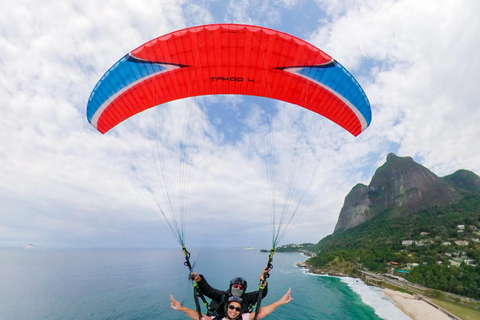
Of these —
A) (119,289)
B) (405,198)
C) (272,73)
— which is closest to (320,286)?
(119,289)

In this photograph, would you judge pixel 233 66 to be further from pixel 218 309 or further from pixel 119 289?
pixel 119 289

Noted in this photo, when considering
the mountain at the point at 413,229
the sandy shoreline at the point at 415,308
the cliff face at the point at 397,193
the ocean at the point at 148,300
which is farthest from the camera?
the cliff face at the point at 397,193

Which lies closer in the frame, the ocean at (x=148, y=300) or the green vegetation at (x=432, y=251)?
the ocean at (x=148, y=300)

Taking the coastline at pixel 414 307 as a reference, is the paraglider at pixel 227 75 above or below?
above

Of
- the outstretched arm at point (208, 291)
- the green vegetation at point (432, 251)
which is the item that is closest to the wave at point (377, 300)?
the green vegetation at point (432, 251)

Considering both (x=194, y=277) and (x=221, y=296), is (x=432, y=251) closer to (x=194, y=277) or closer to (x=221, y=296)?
(x=221, y=296)

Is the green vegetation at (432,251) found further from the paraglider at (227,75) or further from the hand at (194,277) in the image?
the hand at (194,277)

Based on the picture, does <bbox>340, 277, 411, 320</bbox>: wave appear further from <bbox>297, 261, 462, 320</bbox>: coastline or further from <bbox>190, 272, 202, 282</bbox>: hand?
<bbox>190, 272, 202, 282</bbox>: hand
